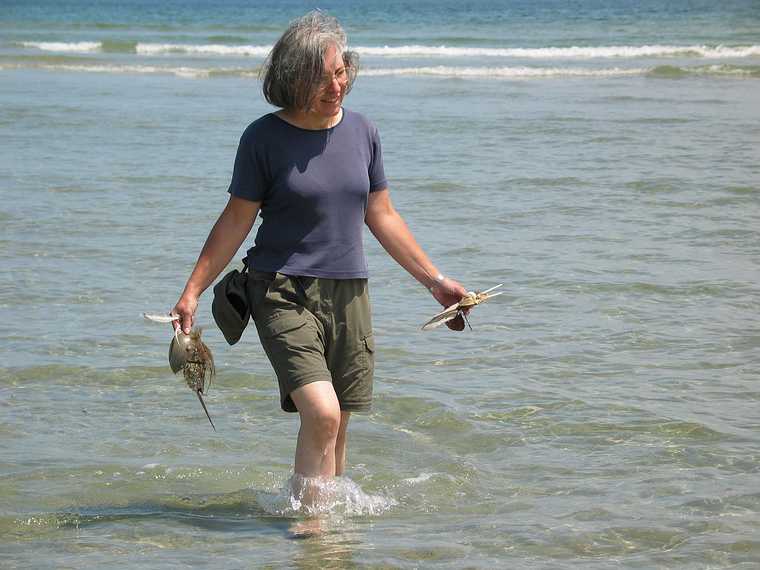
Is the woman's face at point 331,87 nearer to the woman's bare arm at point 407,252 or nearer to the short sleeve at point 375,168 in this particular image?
the short sleeve at point 375,168

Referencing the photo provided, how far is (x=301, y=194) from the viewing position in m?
4.02

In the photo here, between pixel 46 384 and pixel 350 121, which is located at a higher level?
pixel 350 121

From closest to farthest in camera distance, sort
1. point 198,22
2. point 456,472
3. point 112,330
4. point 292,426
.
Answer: point 456,472, point 292,426, point 112,330, point 198,22

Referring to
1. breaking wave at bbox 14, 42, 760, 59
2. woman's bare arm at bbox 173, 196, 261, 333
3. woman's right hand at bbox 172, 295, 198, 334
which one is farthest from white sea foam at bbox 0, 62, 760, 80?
woman's right hand at bbox 172, 295, 198, 334

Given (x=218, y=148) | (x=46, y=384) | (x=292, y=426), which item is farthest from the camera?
(x=218, y=148)

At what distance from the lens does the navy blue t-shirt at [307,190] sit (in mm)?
4020

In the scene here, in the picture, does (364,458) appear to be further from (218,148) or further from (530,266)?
(218,148)

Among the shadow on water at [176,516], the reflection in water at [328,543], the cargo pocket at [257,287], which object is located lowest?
the shadow on water at [176,516]

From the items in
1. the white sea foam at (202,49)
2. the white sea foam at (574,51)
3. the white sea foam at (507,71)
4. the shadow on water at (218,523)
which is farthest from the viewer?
the white sea foam at (202,49)

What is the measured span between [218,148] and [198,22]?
146ft

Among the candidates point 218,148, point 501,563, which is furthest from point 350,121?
point 218,148

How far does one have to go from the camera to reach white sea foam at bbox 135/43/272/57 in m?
35.6

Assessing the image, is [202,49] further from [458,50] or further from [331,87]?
[331,87]

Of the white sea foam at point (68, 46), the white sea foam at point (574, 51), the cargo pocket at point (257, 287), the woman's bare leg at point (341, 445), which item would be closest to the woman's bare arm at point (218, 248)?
the cargo pocket at point (257, 287)
